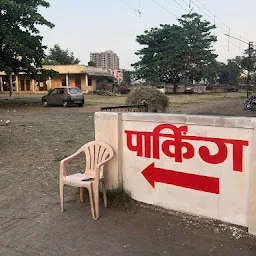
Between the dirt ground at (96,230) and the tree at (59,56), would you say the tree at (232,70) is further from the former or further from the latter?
the dirt ground at (96,230)

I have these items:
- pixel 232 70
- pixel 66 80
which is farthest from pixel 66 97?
pixel 232 70

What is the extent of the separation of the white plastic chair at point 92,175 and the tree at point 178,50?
137 feet

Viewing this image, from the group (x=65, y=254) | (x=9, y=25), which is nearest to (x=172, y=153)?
(x=65, y=254)

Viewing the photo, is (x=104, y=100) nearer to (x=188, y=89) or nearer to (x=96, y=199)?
(x=188, y=89)

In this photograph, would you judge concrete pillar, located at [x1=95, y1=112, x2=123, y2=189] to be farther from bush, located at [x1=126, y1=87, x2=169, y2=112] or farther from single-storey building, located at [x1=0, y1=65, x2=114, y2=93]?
single-storey building, located at [x1=0, y1=65, x2=114, y2=93]

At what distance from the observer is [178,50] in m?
44.5

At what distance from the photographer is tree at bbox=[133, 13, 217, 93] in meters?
44.4

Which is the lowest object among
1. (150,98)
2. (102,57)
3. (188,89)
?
(150,98)

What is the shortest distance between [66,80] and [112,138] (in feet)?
149

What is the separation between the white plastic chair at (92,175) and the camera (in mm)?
3574

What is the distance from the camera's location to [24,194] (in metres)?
4.53

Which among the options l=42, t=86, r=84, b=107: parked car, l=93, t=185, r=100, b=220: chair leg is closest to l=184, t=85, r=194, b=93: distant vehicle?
l=42, t=86, r=84, b=107: parked car

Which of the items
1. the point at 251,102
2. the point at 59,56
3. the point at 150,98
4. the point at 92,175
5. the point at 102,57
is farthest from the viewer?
the point at 102,57

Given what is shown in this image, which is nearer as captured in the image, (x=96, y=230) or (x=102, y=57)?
(x=96, y=230)
